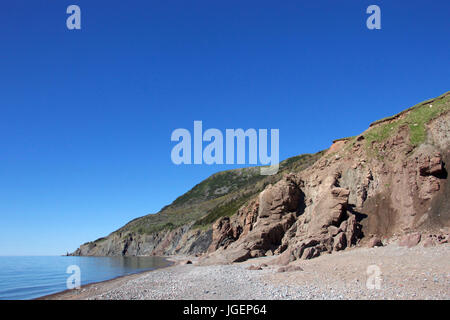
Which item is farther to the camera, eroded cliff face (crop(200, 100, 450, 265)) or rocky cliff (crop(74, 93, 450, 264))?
rocky cliff (crop(74, 93, 450, 264))

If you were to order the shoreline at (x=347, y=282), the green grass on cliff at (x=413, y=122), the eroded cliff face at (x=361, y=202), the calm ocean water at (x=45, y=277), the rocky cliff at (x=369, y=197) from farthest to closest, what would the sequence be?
the green grass on cliff at (x=413, y=122) < the calm ocean water at (x=45, y=277) < the rocky cliff at (x=369, y=197) < the eroded cliff face at (x=361, y=202) < the shoreline at (x=347, y=282)

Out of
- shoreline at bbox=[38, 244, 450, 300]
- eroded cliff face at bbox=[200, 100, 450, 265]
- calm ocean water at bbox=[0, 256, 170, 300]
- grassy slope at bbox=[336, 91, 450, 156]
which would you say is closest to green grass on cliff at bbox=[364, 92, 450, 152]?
grassy slope at bbox=[336, 91, 450, 156]

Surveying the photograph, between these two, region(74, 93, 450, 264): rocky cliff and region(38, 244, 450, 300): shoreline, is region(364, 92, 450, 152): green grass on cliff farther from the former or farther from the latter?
region(38, 244, 450, 300): shoreline

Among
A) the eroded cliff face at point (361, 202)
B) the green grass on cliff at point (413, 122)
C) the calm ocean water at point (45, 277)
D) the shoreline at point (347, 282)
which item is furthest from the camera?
the green grass on cliff at point (413, 122)

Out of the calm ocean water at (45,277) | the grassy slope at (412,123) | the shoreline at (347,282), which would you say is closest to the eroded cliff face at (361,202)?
the grassy slope at (412,123)

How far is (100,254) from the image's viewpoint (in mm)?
140125

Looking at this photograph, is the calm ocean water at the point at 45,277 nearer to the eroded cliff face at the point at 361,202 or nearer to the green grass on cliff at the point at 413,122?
the eroded cliff face at the point at 361,202

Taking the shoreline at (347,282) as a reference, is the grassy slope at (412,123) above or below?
above

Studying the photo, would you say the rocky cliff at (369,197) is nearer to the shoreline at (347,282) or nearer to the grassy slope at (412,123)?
the grassy slope at (412,123)

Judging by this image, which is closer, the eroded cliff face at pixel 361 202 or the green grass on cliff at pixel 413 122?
the eroded cliff face at pixel 361 202

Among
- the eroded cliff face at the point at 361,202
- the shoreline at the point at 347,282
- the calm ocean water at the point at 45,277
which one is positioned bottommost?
the calm ocean water at the point at 45,277

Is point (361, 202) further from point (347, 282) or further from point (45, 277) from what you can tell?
point (45, 277)

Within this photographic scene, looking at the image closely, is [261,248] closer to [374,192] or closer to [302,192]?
[302,192]
